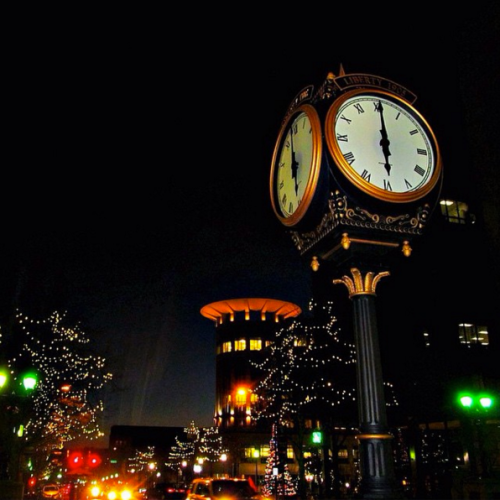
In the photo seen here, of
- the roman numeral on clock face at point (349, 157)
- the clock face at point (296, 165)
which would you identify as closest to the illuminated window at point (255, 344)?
the clock face at point (296, 165)

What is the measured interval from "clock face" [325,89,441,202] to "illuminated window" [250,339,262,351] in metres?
89.3

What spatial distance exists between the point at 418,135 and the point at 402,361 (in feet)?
118

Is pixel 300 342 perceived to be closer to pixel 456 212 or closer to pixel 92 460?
pixel 92 460

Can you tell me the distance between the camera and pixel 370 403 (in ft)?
14.9

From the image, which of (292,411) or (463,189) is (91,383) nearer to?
(292,411)

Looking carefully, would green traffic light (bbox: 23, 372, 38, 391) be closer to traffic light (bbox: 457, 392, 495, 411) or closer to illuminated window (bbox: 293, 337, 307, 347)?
traffic light (bbox: 457, 392, 495, 411)

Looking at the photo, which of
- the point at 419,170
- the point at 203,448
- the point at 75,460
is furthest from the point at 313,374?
the point at 203,448

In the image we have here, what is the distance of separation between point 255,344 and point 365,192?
9053 cm

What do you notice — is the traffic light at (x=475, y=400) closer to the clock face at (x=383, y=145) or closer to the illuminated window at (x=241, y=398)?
the clock face at (x=383, y=145)

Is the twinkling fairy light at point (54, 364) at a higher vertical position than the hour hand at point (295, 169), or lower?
higher

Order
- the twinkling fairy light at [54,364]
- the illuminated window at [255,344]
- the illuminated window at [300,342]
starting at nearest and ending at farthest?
the twinkling fairy light at [54,364] → the illuminated window at [300,342] → the illuminated window at [255,344]

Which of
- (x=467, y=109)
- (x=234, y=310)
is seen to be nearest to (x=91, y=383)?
(x=467, y=109)

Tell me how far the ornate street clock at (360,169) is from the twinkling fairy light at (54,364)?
77.7 feet

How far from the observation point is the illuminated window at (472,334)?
129 feet
